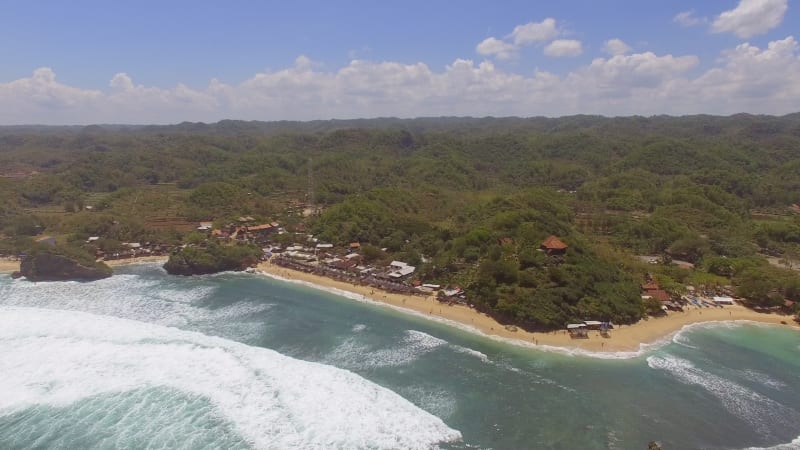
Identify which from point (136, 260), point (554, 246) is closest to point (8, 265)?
point (136, 260)

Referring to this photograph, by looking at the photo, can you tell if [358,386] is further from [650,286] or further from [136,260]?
[136,260]

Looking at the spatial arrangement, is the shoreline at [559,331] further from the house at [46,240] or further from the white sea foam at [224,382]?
the house at [46,240]

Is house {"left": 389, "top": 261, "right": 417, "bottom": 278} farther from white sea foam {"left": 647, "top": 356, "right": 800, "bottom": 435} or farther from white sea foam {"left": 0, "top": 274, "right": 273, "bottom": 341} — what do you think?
white sea foam {"left": 647, "top": 356, "right": 800, "bottom": 435}

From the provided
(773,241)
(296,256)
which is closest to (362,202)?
(296,256)

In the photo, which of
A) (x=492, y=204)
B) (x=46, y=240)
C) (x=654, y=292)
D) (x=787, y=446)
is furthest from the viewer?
(x=492, y=204)

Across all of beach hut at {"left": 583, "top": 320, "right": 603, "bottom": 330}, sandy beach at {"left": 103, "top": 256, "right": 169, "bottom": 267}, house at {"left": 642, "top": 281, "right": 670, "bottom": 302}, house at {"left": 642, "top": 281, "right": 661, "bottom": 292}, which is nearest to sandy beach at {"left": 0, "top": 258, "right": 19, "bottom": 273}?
sandy beach at {"left": 103, "top": 256, "right": 169, "bottom": 267}

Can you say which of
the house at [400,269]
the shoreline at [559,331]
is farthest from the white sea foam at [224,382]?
the house at [400,269]

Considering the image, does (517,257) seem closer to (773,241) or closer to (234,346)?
(234,346)
